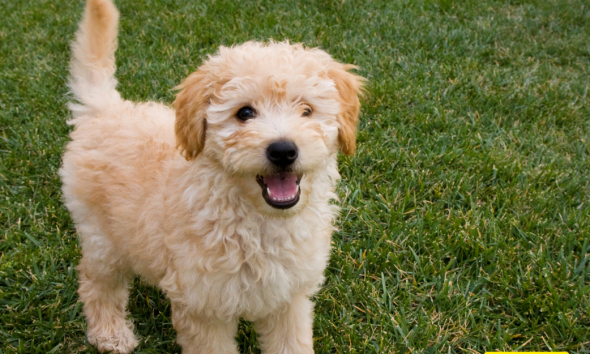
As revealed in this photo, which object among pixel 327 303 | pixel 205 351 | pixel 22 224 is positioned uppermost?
pixel 205 351

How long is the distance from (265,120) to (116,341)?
1.95m

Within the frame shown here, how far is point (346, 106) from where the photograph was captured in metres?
2.50

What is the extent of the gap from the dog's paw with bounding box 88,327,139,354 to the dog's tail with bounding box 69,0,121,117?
154 cm

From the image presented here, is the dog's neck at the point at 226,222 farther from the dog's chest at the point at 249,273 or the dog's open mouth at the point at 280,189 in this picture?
the dog's open mouth at the point at 280,189

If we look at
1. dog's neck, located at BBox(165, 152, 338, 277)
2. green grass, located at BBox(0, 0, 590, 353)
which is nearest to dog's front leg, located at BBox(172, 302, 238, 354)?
dog's neck, located at BBox(165, 152, 338, 277)

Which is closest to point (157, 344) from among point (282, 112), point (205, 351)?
point (205, 351)

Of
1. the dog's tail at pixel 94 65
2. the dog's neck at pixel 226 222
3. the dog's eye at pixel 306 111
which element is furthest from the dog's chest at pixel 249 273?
the dog's tail at pixel 94 65

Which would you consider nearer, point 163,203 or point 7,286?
point 163,203

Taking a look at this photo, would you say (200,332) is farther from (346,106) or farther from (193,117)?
(346,106)

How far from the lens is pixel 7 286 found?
3309 millimetres

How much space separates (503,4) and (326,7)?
306 cm

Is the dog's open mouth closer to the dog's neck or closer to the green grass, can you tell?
the dog's neck

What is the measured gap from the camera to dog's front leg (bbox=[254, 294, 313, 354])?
272 centimetres

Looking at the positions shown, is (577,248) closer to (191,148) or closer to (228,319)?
(228,319)
